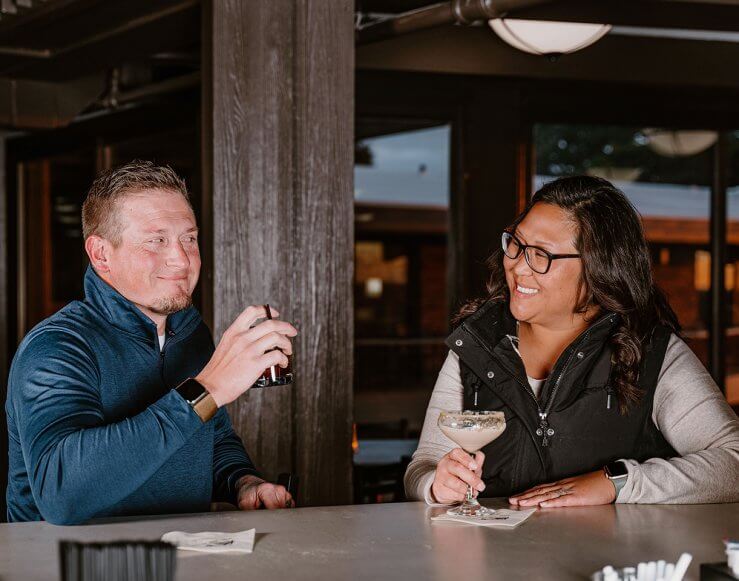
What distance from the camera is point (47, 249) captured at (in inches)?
308

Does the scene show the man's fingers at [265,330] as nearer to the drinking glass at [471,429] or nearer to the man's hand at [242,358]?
the man's hand at [242,358]

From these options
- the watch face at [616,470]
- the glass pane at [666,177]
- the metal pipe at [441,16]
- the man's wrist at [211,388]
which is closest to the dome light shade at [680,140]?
the glass pane at [666,177]

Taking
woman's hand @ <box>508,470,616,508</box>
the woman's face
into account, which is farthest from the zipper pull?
the woman's face

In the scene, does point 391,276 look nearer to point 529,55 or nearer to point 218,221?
point 529,55

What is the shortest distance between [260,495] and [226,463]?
247mm

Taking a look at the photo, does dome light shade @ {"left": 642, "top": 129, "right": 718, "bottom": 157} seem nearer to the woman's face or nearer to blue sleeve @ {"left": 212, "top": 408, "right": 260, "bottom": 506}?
the woman's face

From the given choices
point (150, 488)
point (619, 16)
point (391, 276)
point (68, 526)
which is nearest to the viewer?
point (68, 526)

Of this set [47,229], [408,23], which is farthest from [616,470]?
[47,229]

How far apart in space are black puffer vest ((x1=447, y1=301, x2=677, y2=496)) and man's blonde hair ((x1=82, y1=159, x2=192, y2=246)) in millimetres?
984

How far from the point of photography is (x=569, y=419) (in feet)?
8.00

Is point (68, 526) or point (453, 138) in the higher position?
point (453, 138)

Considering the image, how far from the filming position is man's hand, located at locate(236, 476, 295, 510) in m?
2.30

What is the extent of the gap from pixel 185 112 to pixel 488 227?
2.21 m

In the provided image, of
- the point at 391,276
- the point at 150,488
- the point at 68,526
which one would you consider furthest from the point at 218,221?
the point at 391,276
